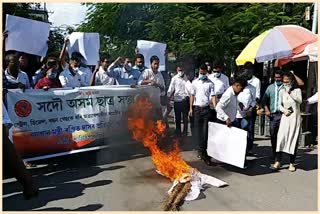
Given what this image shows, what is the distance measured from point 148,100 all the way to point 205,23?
6557 mm

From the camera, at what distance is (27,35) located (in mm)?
7129

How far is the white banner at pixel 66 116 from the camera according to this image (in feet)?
21.2

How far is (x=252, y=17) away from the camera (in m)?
13.6

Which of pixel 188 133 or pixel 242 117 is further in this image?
pixel 188 133

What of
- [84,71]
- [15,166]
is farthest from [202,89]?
[15,166]

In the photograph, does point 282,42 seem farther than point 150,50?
Yes

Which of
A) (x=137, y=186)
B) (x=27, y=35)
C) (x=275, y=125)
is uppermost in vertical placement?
(x=27, y=35)

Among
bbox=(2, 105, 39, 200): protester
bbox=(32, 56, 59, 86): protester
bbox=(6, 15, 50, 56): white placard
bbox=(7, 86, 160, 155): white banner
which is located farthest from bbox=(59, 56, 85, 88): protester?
bbox=(2, 105, 39, 200): protester

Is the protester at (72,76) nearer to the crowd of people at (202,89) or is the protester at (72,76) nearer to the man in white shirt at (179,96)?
the crowd of people at (202,89)

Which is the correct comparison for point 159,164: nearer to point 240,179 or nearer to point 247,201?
point 240,179

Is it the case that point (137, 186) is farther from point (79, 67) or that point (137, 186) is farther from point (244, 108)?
point (79, 67)

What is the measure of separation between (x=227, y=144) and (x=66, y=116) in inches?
106

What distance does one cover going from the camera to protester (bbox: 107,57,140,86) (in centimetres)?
880

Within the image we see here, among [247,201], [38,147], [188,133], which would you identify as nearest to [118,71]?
[188,133]
